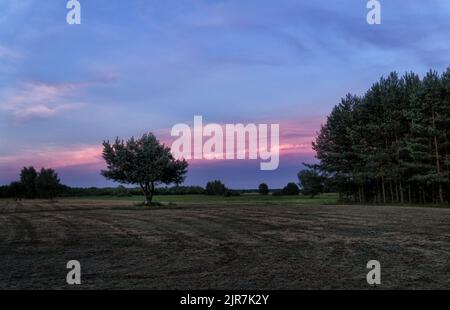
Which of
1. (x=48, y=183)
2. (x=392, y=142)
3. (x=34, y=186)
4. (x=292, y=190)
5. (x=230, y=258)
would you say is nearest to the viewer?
(x=230, y=258)

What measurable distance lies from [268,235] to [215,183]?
280ft

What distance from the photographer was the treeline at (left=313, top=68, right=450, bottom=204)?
47219mm

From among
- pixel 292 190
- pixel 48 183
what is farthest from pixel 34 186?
pixel 292 190

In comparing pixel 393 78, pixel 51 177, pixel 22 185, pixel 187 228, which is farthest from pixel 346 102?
pixel 22 185

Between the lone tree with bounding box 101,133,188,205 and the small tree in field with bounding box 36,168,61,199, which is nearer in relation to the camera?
the lone tree with bounding box 101,133,188,205

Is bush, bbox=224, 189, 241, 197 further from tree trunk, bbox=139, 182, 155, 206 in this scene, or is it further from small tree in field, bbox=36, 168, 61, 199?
tree trunk, bbox=139, 182, 155, 206

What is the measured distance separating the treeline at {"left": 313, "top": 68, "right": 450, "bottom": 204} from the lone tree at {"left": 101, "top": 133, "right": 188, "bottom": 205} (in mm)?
22332

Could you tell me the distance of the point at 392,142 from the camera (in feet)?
179

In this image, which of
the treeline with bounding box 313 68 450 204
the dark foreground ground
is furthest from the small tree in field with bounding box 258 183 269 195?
the dark foreground ground

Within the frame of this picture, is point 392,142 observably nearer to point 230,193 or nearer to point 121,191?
point 230,193

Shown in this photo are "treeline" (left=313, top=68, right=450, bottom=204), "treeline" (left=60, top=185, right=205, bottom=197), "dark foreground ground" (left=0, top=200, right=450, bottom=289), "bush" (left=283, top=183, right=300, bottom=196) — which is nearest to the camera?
"dark foreground ground" (left=0, top=200, right=450, bottom=289)

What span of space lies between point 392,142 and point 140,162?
93.8ft

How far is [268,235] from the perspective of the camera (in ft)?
61.6

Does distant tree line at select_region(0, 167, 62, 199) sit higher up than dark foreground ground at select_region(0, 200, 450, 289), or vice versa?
distant tree line at select_region(0, 167, 62, 199)
